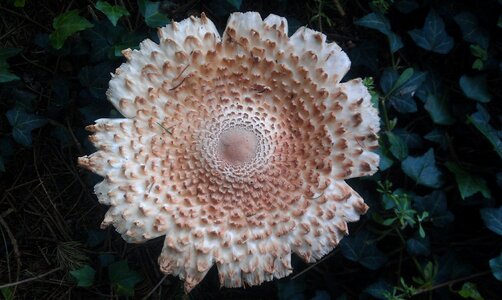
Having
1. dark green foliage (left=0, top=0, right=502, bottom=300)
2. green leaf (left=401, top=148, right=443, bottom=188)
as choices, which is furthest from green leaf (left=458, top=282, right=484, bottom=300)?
green leaf (left=401, top=148, right=443, bottom=188)

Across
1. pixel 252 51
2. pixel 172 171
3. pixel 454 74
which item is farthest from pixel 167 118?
pixel 454 74

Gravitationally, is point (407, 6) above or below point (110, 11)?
below

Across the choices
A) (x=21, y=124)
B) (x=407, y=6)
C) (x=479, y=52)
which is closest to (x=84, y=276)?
(x=21, y=124)

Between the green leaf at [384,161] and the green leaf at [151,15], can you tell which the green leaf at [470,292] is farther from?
the green leaf at [151,15]

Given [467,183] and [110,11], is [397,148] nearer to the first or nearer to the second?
[467,183]

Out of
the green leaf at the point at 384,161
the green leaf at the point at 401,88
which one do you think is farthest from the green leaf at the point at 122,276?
the green leaf at the point at 401,88

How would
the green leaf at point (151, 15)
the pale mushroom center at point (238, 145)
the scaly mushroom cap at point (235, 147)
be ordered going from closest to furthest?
the scaly mushroom cap at point (235, 147) < the pale mushroom center at point (238, 145) < the green leaf at point (151, 15)

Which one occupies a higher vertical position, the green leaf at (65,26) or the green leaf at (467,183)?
the green leaf at (65,26)

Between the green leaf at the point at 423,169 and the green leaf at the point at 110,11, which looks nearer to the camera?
the green leaf at the point at 110,11
